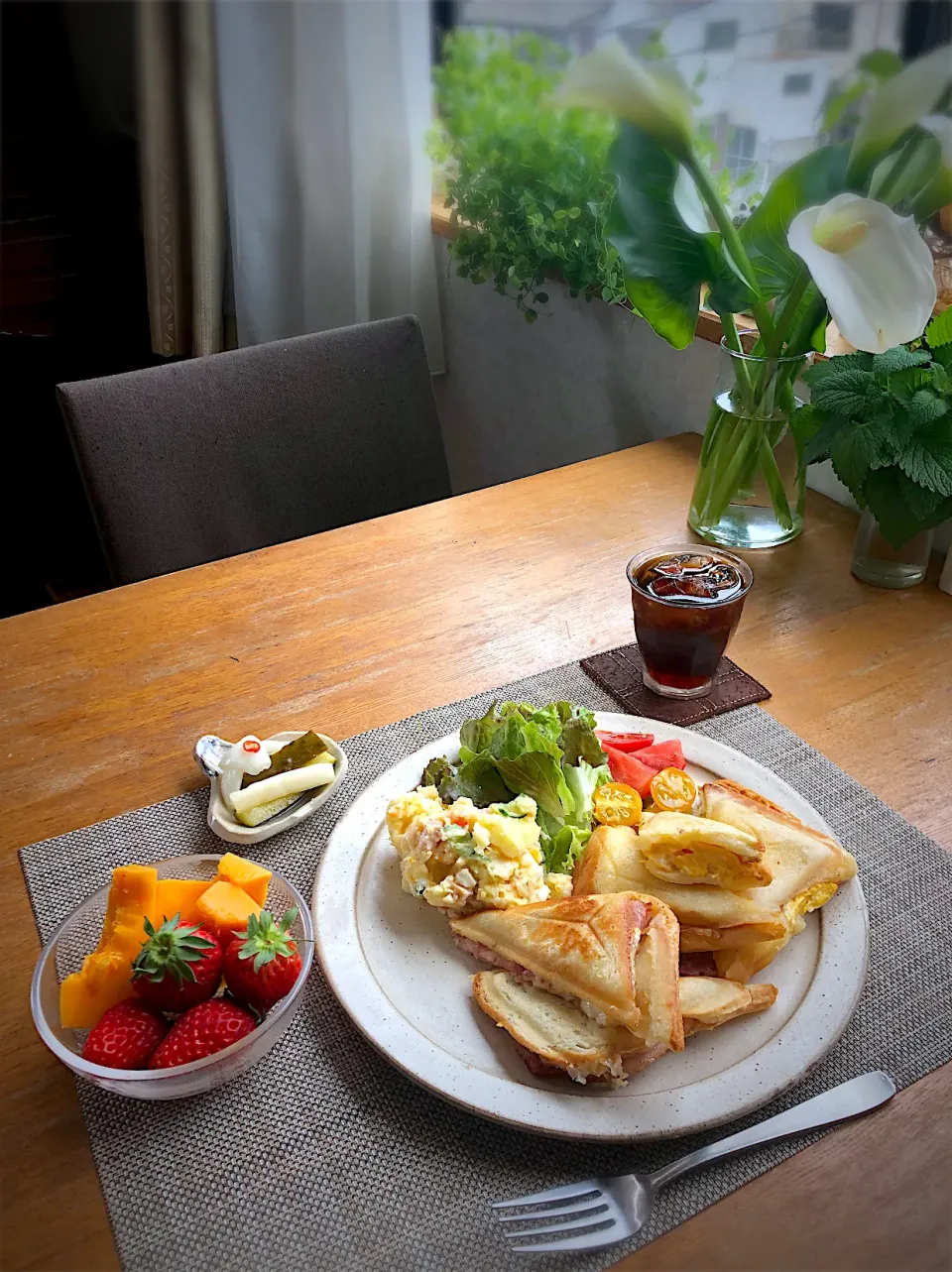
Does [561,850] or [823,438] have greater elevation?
[823,438]

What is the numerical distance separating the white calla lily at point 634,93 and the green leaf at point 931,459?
0.38 meters

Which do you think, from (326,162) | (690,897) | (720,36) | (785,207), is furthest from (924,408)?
(326,162)

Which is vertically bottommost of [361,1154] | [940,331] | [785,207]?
[361,1154]

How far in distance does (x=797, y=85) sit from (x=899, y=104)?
456 millimetres

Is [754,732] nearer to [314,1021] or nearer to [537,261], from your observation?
[314,1021]

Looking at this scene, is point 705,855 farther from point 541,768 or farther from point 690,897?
point 541,768

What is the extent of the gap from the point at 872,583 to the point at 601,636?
0.34 metres

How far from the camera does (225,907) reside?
0.70 m

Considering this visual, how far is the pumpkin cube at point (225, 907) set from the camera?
0.68m

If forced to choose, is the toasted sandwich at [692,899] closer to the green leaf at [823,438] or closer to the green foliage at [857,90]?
the green leaf at [823,438]

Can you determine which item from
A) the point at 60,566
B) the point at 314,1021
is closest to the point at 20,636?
the point at 314,1021

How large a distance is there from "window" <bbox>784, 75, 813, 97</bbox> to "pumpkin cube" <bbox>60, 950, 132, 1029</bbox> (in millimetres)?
1335

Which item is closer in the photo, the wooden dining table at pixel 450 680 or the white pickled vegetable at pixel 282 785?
the wooden dining table at pixel 450 680

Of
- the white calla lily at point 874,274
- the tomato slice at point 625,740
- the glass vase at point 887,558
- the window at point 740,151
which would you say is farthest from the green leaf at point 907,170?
the tomato slice at point 625,740
